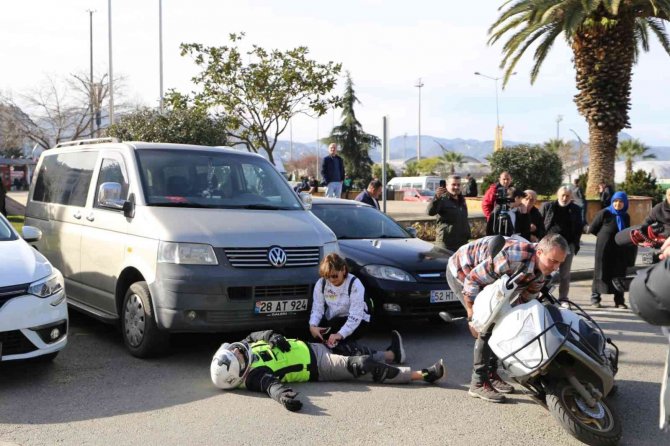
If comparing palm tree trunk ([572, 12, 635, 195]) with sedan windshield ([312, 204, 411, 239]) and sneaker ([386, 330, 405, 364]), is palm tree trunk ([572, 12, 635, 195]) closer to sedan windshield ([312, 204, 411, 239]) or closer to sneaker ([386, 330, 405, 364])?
sedan windshield ([312, 204, 411, 239])

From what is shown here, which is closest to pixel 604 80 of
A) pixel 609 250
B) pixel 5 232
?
pixel 609 250

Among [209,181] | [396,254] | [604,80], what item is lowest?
[396,254]

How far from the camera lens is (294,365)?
5.83 m

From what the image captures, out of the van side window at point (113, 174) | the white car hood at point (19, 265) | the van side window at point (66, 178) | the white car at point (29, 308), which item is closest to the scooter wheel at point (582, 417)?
the white car at point (29, 308)

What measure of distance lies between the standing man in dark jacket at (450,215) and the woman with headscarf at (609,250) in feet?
6.51

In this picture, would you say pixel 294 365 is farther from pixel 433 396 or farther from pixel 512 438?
pixel 512 438

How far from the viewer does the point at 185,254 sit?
6242mm

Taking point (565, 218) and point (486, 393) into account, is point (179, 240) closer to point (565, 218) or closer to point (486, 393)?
point (486, 393)

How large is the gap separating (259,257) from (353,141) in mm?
46862

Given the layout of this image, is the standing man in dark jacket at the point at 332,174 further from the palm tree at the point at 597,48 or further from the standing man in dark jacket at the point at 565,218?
the palm tree at the point at 597,48

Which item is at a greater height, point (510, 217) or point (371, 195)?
point (371, 195)

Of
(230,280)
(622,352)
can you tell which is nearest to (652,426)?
(622,352)

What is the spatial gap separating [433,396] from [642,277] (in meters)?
3.17

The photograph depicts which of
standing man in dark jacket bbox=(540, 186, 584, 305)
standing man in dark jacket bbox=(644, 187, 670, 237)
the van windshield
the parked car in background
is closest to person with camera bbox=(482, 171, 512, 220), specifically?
standing man in dark jacket bbox=(540, 186, 584, 305)
